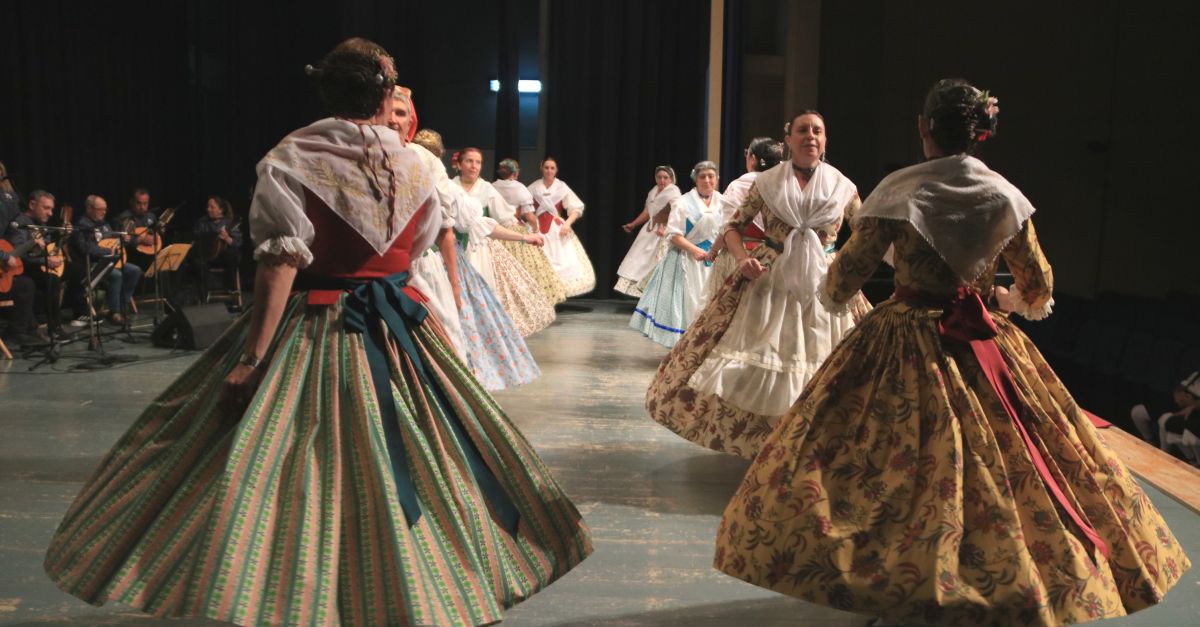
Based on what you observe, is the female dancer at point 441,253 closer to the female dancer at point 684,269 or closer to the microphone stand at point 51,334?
the female dancer at point 684,269

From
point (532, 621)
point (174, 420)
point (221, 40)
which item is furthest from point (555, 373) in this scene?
point (221, 40)

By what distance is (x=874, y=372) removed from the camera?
233cm

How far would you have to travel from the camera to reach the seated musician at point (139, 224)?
839 centimetres

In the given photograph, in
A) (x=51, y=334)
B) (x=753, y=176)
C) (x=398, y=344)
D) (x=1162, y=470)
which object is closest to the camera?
(x=398, y=344)

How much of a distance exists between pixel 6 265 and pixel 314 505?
5.92m

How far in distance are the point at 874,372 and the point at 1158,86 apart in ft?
17.3

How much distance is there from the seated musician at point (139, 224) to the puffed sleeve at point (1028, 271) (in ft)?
22.9

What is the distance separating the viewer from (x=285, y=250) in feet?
6.83

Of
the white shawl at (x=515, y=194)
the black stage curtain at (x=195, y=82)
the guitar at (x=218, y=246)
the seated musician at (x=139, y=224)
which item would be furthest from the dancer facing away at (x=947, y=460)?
the black stage curtain at (x=195, y=82)

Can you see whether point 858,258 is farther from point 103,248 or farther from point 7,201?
point 103,248

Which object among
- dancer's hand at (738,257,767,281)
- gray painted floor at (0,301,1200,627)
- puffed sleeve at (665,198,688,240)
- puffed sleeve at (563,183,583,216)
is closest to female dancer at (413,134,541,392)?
gray painted floor at (0,301,1200,627)

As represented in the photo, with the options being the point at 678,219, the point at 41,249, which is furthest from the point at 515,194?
the point at 41,249

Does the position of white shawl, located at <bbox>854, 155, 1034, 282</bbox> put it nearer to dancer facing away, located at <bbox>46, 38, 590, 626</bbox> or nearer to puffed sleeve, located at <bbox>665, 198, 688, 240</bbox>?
dancer facing away, located at <bbox>46, 38, 590, 626</bbox>

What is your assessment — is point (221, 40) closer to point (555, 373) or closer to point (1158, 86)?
point (555, 373)
